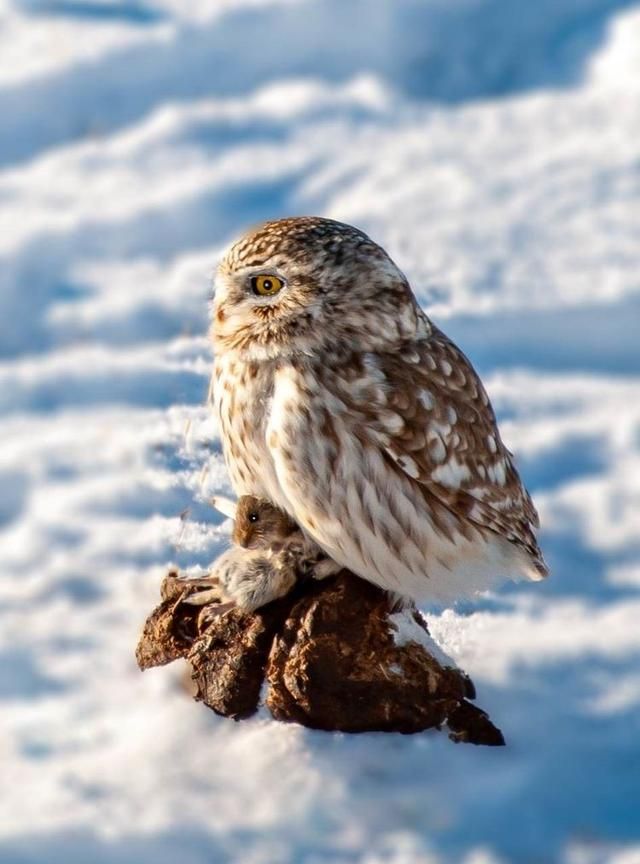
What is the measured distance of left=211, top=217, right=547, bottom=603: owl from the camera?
3.19 metres

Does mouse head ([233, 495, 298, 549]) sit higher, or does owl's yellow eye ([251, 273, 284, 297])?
owl's yellow eye ([251, 273, 284, 297])

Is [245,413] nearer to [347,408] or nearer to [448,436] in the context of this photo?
[347,408]

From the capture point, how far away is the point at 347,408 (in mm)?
3188

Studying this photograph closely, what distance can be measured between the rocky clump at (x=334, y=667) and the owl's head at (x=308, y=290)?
0.65 m

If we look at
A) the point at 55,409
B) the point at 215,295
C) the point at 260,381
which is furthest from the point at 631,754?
the point at 55,409

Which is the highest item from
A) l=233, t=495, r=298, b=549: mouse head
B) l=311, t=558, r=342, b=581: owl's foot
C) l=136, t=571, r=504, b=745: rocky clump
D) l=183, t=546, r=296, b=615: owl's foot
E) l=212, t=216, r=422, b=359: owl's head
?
l=212, t=216, r=422, b=359: owl's head

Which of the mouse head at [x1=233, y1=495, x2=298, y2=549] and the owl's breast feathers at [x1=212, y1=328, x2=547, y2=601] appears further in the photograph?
the mouse head at [x1=233, y1=495, x2=298, y2=549]

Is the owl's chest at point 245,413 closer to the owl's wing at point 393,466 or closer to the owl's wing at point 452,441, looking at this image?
the owl's wing at point 393,466

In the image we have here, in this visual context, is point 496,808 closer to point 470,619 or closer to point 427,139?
point 470,619

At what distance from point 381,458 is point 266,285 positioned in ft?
1.76

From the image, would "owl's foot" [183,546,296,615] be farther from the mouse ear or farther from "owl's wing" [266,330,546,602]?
the mouse ear

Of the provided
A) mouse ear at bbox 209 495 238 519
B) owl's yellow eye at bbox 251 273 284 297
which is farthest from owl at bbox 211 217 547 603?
mouse ear at bbox 209 495 238 519

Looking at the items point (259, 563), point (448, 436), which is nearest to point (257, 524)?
point (259, 563)

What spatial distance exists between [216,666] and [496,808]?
79 centimetres
